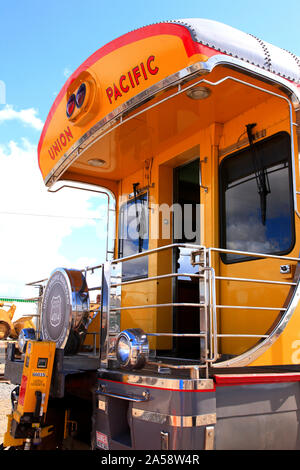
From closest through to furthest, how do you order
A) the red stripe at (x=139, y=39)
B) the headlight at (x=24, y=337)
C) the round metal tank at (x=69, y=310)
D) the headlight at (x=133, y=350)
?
1. the headlight at (x=133, y=350)
2. the red stripe at (x=139, y=39)
3. the round metal tank at (x=69, y=310)
4. the headlight at (x=24, y=337)

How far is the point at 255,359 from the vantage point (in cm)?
311

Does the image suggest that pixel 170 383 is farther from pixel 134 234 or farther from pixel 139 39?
pixel 134 234

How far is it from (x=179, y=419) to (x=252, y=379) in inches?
25.2

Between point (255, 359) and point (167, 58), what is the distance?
7.52 feet

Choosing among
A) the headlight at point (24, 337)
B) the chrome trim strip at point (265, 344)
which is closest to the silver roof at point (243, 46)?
the chrome trim strip at point (265, 344)

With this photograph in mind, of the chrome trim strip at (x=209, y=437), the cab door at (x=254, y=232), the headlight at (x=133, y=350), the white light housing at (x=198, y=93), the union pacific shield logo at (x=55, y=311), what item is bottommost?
the chrome trim strip at (x=209, y=437)

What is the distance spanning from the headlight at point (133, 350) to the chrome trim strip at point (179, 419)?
31 cm

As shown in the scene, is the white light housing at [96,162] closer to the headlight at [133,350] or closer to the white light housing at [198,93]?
the white light housing at [198,93]

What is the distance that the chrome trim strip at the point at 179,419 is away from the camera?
2.63 metres

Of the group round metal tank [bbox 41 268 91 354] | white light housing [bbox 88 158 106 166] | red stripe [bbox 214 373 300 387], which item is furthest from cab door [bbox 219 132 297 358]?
white light housing [bbox 88 158 106 166]

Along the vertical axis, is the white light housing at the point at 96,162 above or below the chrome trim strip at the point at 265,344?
above

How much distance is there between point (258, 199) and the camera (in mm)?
4160

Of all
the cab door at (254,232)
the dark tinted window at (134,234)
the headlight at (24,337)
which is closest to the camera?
the cab door at (254,232)
